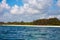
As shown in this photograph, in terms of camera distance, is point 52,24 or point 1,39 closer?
point 1,39

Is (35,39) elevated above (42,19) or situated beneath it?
situated beneath

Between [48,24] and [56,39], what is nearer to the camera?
[56,39]

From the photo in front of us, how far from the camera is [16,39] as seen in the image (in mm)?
9523

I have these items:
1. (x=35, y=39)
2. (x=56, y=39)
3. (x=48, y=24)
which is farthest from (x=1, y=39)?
(x=48, y=24)

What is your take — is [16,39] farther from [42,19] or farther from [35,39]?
Answer: [42,19]

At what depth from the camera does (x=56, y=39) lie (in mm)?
9477

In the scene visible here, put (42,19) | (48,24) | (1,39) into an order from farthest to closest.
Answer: (48,24) → (42,19) → (1,39)

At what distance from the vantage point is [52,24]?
74.1 feet

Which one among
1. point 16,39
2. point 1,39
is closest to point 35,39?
point 16,39

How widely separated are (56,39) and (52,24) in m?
13.2

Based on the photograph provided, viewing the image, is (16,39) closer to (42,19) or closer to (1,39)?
(1,39)

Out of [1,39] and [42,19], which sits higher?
[42,19]

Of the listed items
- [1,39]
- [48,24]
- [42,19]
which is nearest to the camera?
[1,39]

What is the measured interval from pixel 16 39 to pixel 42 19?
9.42m
